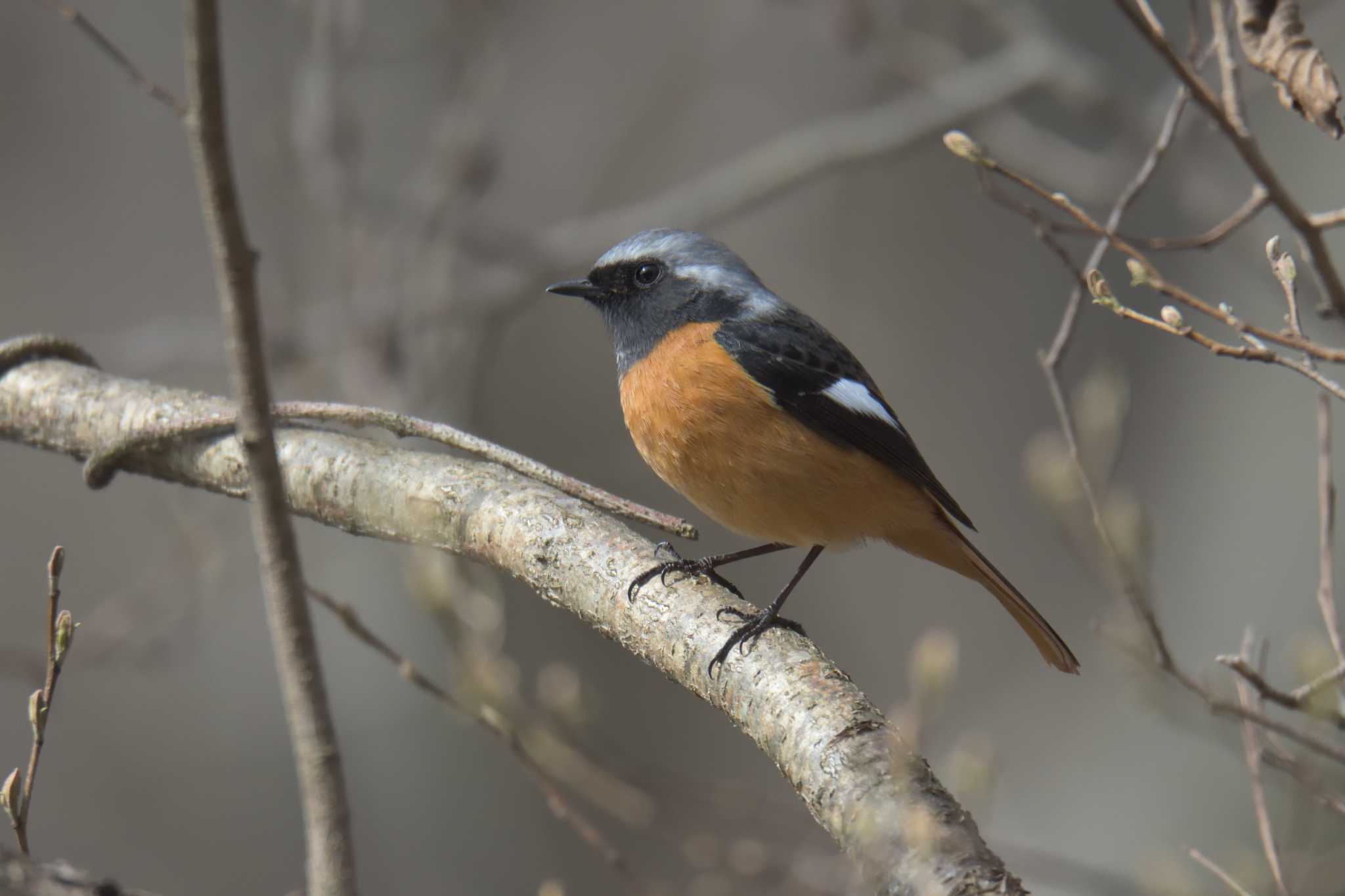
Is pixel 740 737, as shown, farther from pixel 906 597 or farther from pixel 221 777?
pixel 221 777

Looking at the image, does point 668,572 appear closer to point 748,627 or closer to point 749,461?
point 748,627

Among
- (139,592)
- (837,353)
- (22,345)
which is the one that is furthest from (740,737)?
(22,345)

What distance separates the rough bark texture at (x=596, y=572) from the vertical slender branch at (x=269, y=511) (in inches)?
26.8

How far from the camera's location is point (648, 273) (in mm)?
3898

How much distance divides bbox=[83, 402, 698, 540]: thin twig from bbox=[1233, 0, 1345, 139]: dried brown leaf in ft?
4.33

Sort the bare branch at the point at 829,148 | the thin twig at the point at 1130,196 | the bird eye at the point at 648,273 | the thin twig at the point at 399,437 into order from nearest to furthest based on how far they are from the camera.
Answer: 1. the thin twig at the point at 1130,196
2. the thin twig at the point at 399,437
3. the bird eye at the point at 648,273
4. the bare branch at the point at 829,148

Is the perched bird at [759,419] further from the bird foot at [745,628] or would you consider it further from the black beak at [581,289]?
the bird foot at [745,628]

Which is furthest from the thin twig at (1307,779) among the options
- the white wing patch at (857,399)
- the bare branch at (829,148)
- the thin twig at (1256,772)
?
the bare branch at (829,148)

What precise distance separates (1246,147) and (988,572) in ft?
7.08

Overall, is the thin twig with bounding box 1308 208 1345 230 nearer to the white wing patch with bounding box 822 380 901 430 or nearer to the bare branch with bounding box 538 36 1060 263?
the white wing patch with bounding box 822 380 901 430

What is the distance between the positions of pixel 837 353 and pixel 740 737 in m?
3.85

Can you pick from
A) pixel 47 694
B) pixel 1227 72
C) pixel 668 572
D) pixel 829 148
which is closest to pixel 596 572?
pixel 668 572

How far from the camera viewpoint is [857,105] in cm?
773

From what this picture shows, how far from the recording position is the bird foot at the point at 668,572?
2.38 m
